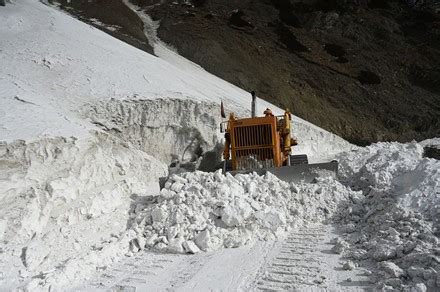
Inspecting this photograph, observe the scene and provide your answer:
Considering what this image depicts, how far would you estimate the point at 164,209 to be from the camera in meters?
6.49

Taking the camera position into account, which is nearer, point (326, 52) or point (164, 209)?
point (164, 209)

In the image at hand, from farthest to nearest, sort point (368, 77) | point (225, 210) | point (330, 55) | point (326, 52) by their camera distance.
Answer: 1. point (326, 52)
2. point (330, 55)
3. point (368, 77)
4. point (225, 210)

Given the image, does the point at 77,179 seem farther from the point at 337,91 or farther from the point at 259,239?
the point at 337,91

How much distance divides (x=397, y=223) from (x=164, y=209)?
3.55 metres

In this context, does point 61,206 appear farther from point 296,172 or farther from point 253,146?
point 296,172

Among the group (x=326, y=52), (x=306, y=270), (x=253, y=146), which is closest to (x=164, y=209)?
(x=306, y=270)

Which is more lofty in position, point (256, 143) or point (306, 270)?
point (256, 143)

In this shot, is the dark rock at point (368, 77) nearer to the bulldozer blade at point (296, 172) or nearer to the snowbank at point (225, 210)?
the bulldozer blade at point (296, 172)

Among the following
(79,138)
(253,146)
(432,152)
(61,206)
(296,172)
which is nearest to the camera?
(61,206)

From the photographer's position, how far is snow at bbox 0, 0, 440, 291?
16.4ft

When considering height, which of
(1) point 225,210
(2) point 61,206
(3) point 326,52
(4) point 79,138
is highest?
(3) point 326,52

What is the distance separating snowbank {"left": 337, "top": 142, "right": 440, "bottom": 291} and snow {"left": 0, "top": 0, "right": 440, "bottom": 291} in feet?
0.06

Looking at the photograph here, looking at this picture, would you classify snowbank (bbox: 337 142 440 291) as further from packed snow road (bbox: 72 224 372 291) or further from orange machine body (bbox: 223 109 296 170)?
orange machine body (bbox: 223 109 296 170)

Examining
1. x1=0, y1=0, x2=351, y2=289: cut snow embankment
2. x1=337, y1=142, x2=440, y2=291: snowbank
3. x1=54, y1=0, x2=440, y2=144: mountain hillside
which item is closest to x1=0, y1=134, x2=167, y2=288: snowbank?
x1=0, y1=0, x2=351, y2=289: cut snow embankment
